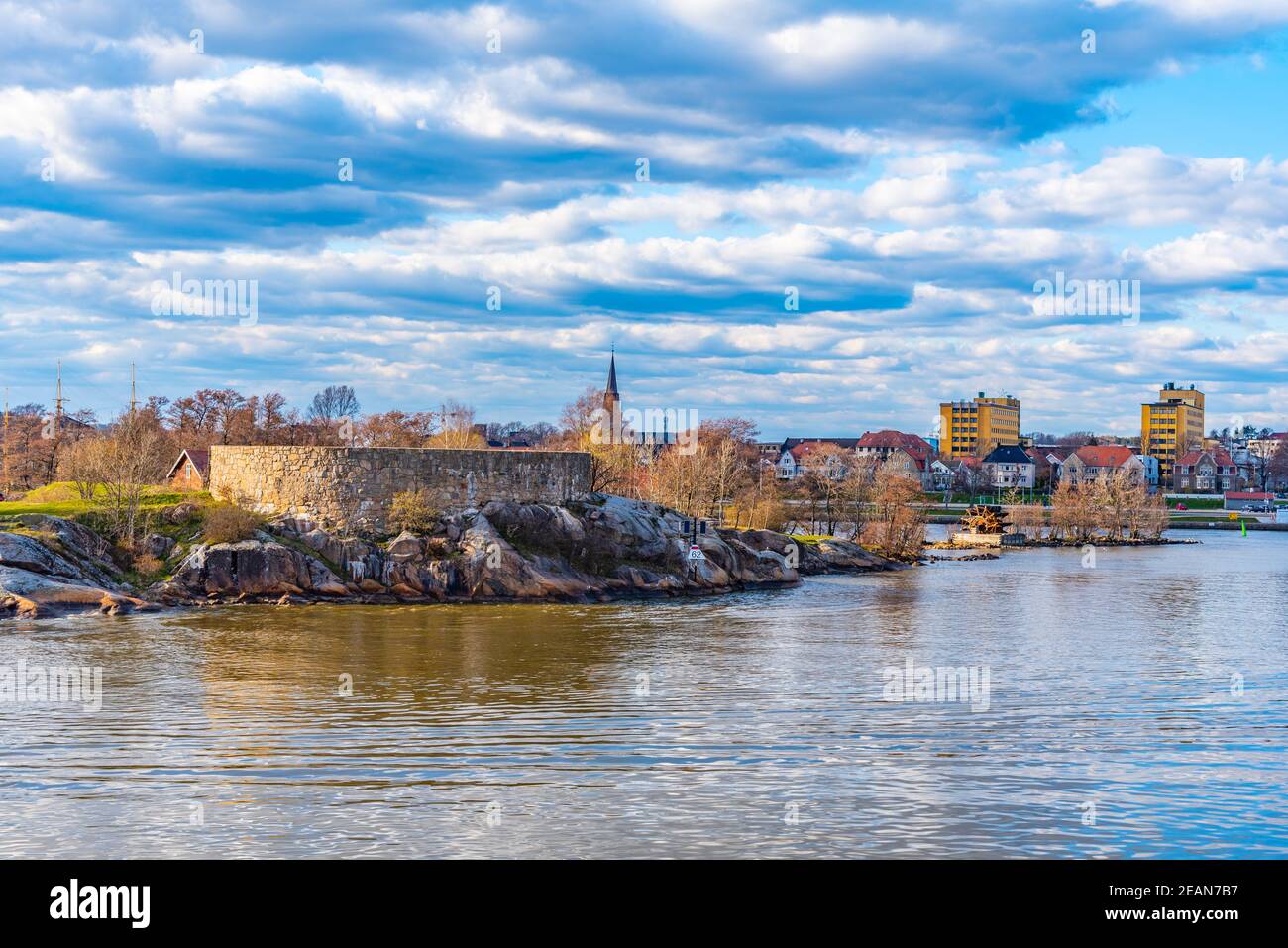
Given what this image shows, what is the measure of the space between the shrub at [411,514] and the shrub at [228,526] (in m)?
4.51

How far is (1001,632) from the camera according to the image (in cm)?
3253

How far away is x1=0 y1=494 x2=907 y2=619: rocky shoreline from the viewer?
112ft

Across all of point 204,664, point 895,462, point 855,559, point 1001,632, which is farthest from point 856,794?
point 895,462

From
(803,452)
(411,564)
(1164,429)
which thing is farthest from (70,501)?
(1164,429)

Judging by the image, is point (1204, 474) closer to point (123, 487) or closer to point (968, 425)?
point (968, 425)

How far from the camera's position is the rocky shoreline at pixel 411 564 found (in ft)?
112

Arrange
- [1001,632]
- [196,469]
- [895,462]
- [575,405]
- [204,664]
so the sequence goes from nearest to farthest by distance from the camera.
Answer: [204,664] → [1001,632] → [196,469] → [575,405] → [895,462]

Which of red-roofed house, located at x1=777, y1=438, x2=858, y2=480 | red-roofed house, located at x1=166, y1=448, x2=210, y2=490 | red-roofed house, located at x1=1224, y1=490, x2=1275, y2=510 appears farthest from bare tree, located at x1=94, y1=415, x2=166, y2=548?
red-roofed house, located at x1=1224, y1=490, x2=1275, y2=510

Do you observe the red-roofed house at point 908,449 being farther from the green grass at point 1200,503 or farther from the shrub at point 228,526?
the shrub at point 228,526

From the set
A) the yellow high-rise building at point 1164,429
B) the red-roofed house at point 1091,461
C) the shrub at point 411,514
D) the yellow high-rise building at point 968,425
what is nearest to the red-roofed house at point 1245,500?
the red-roofed house at point 1091,461

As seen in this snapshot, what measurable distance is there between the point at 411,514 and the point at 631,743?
24.8 meters

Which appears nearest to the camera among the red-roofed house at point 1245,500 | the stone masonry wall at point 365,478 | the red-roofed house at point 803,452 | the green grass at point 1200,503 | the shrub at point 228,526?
the shrub at point 228,526
